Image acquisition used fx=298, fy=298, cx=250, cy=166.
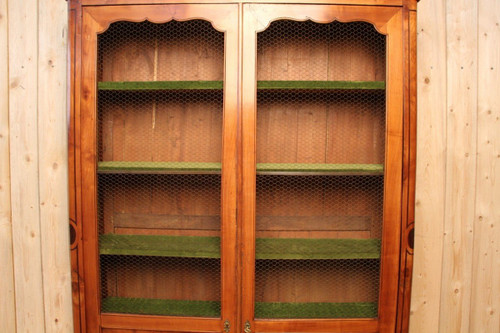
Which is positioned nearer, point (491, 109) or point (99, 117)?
point (99, 117)

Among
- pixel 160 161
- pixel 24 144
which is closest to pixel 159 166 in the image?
pixel 160 161

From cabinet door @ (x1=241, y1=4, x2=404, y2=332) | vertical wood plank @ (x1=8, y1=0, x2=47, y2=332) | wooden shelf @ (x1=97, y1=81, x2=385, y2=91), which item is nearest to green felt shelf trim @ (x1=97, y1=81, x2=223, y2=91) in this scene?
wooden shelf @ (x1=97, y1=81, x2=385, y2=91)

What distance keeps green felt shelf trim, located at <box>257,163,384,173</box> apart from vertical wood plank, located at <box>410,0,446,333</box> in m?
0.39

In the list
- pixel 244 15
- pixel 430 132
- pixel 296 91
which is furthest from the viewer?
pixel 430 132

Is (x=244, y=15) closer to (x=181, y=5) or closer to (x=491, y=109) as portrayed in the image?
(x=181, y=5)

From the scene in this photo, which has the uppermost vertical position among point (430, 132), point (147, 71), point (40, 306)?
point (147, 71)

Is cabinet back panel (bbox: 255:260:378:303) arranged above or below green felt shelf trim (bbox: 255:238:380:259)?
below

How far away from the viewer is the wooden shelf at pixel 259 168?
1116 millimetres

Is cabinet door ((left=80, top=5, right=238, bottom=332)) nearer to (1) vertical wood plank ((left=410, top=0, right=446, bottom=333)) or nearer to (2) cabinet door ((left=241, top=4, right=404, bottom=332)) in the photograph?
(2) cabinet door ((left=241, top=4, right=404, bottom=332))

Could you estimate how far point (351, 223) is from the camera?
1242 millimetres

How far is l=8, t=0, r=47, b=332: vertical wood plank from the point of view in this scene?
A: 1.37m

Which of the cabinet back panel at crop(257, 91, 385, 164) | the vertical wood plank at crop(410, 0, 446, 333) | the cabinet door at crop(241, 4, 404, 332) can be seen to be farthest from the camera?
the vertical wood plank at crop(410, 0, 446, 333)

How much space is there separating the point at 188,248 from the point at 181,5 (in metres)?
0.90

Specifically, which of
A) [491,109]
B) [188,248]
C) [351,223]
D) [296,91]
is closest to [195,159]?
[188,248]
